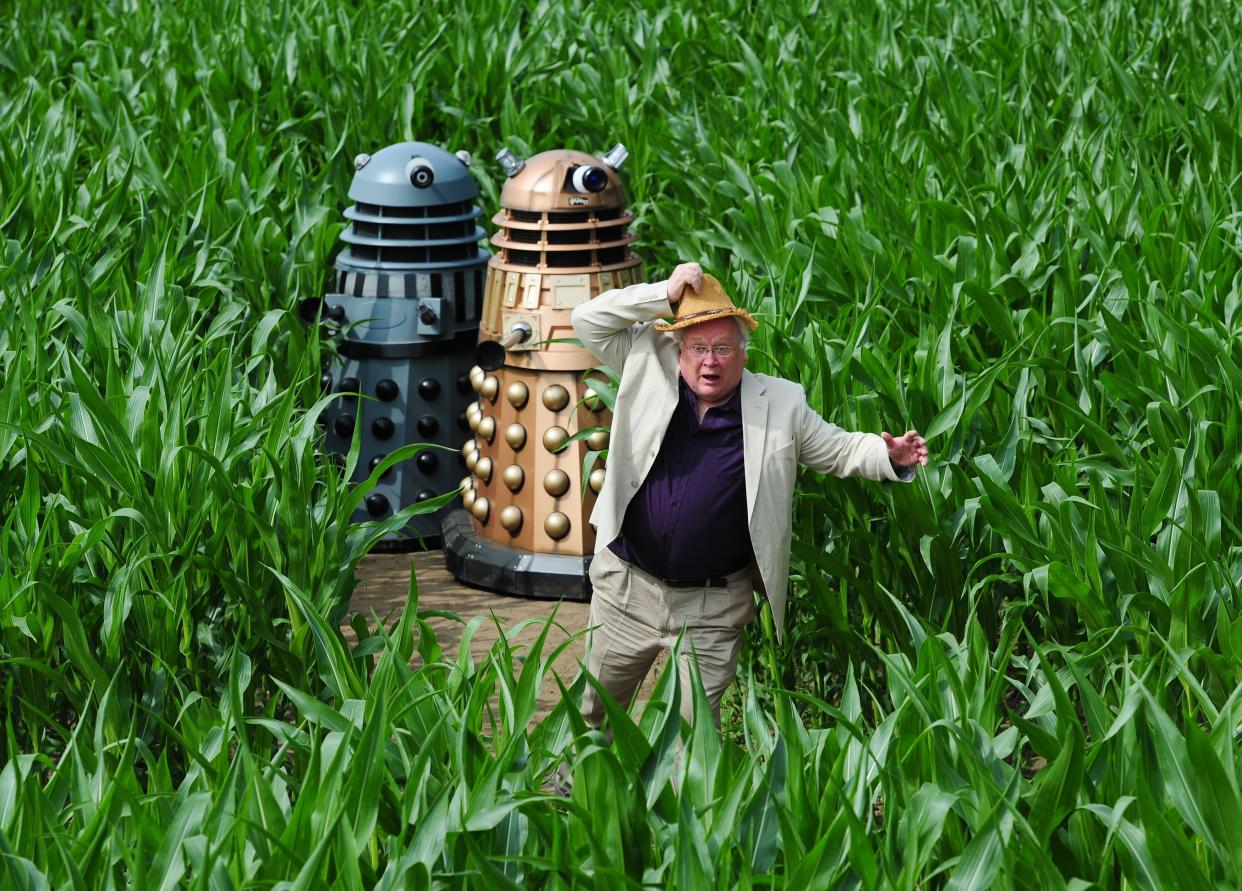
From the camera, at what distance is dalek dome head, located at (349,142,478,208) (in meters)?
5.44

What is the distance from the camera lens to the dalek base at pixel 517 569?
507 centimetres

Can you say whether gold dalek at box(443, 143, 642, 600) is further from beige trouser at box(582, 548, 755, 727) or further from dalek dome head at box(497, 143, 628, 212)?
beige trouser at box(582, 548, 755, 727)

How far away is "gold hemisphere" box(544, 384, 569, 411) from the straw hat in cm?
153

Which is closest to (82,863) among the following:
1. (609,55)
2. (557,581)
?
(557,581)

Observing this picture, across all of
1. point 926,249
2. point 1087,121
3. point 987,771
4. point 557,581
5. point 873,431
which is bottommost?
point 557,581

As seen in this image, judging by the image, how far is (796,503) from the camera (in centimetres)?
404

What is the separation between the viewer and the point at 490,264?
17.1 feet

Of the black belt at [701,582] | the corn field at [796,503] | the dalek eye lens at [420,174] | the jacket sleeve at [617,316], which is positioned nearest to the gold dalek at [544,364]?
the dalek eye lens at [420,174]

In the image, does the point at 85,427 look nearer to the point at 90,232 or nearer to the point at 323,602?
the point at 323,602

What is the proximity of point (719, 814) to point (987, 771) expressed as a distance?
15.0 inches

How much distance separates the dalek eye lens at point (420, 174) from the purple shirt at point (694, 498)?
2043 millimetres

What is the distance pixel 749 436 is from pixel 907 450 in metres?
0.31

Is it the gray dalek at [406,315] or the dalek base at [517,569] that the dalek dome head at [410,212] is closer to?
the gray dalek at [406,315]

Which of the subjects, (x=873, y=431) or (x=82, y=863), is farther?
(x=873, y=431)
